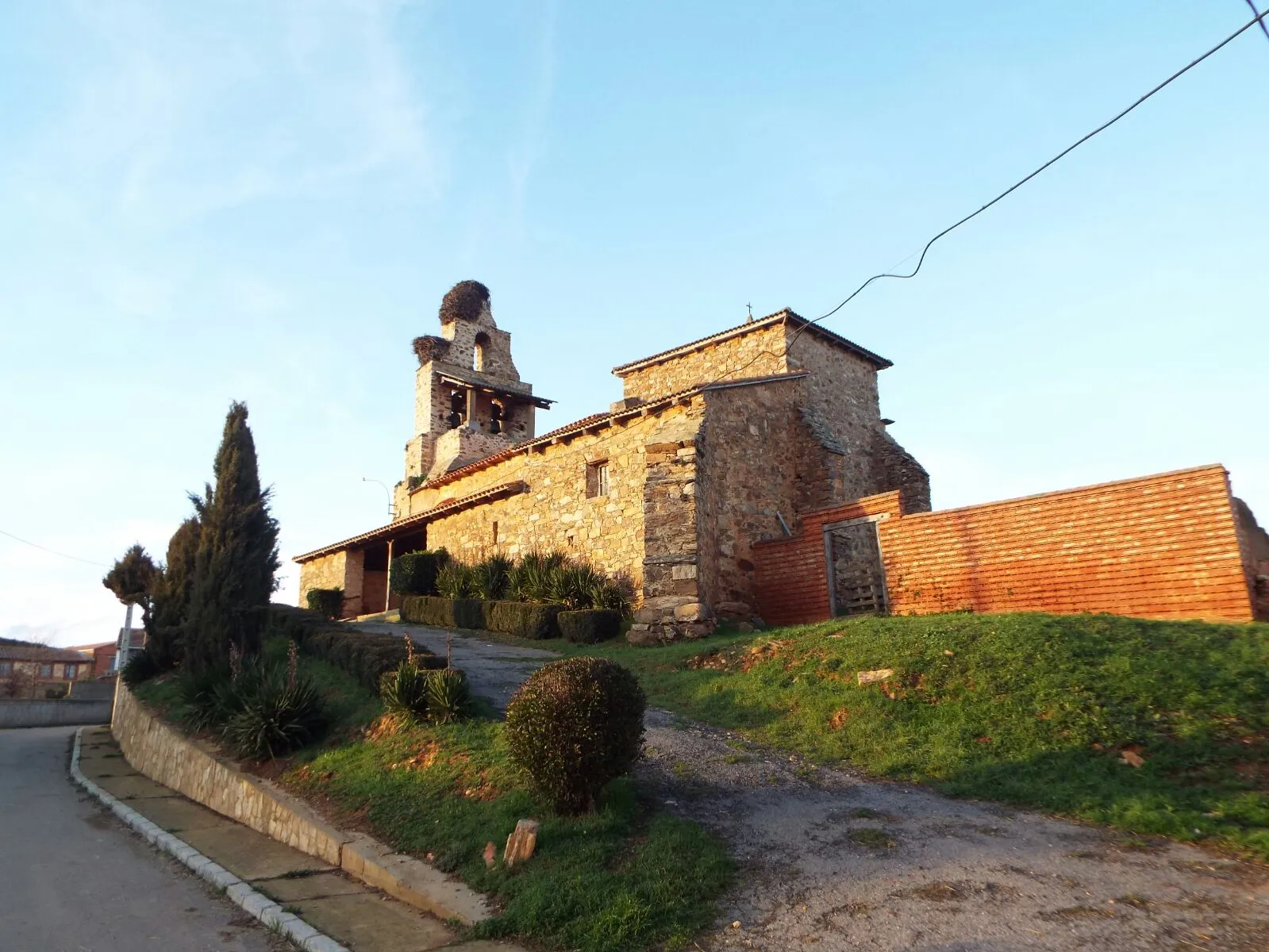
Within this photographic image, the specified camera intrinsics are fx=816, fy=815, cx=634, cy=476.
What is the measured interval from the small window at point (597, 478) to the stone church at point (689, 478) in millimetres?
48

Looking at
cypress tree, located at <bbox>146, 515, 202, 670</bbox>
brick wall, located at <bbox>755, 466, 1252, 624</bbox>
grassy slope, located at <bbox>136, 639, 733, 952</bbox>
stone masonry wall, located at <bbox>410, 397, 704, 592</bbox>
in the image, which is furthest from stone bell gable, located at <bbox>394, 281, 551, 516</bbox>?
grassy slope, located at <bbox>136, 639, 733, 952</bbox>

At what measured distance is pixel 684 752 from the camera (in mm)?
8594

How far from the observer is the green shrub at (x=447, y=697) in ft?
31.6

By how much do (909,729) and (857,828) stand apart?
8.11 feet

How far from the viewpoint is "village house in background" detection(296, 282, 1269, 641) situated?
1287 centimetres

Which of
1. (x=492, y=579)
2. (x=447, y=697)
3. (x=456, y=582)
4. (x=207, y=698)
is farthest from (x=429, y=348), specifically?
(x=447, y=697)

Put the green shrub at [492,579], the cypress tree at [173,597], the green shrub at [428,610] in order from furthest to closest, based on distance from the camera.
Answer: the green shrub at [428,610] < the green shrub at [492,579] < the cypress tree at [173,597]

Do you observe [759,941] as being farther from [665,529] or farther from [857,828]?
[665,529]

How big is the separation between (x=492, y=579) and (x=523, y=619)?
304 centimetres

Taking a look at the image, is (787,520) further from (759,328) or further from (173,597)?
(173,597)

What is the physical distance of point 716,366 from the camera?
23.9 meters

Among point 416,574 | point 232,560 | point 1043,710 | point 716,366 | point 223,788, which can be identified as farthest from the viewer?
point 416,574

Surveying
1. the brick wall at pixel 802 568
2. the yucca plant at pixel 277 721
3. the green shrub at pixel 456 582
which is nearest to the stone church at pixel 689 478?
the brick wall at pixel 802 568

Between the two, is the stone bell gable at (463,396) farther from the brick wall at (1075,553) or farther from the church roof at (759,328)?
the brick wall at (1075,553)
